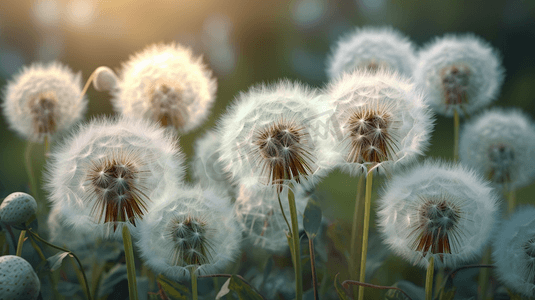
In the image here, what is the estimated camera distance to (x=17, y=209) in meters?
0.77

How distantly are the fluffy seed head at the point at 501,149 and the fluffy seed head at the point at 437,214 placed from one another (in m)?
0.56

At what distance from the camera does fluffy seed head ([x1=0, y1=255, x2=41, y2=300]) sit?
2.30 feet

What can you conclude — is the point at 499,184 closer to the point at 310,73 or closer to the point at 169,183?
the point at 169,183

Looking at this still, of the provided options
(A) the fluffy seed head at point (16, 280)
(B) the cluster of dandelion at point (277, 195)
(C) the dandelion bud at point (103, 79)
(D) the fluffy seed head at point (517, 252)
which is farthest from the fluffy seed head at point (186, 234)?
(D) the fluffy seed head at point (517, 252)

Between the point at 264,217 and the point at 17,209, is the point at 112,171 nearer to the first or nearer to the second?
the point at 17,209

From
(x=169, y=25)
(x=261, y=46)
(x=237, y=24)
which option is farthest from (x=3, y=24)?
(x=261, y=46)

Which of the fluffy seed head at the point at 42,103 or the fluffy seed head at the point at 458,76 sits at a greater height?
the fluffy seed head at the point at 458,76

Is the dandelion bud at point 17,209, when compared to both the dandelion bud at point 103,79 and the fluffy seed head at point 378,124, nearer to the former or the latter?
the dandelion bud at point 103,79

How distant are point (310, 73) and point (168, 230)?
2.65 meters

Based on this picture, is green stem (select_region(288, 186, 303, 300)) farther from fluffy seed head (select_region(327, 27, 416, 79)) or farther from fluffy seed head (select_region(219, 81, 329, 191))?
fluffy seed head (select_region(327, 27, 416, 79))

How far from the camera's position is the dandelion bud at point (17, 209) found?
0.76m

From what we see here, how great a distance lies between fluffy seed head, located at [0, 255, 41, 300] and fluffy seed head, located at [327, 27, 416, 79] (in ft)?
3.11

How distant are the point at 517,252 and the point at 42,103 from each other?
130cm

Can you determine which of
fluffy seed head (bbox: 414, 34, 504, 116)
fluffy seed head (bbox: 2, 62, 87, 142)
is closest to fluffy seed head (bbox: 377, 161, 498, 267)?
fluffy seed head (bbox: 414, 34, 504, 116)
